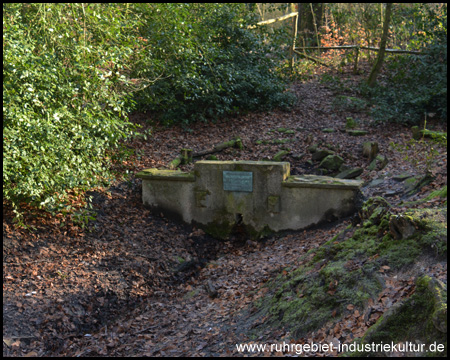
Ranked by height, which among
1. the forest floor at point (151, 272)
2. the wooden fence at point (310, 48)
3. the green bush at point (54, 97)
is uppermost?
the wooden fence at point (310, 48)

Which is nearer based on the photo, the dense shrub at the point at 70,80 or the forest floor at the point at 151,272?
the forest floor at the point at 151,272

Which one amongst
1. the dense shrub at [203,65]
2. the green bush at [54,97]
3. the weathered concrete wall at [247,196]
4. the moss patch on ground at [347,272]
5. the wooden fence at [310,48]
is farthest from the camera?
the wooden fence at [310,48]

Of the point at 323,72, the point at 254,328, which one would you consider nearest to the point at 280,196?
the point at 254,328

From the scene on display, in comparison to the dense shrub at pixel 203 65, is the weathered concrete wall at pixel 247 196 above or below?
below

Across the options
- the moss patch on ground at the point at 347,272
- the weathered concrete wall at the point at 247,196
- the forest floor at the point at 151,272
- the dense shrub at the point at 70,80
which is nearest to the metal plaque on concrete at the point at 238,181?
the weathered concrete wall at the point at 247,196

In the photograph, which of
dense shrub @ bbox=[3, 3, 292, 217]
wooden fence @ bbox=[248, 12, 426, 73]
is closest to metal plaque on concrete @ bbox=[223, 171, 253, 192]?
dense shrub @ bbox=[3, 3, 292, 217]

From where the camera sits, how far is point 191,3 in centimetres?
1228

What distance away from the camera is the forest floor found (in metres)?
5.07

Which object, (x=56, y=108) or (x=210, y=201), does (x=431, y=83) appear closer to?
(x=210, y=201)

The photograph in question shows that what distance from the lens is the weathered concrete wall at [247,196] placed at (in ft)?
A: 27.3

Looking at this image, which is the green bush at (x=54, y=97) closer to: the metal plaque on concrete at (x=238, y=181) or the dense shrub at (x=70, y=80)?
the dense shrub at (x=70, y=80)

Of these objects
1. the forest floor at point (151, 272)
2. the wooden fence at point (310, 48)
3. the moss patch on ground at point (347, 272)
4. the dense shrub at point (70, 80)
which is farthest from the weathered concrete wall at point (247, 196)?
the wooden fence at point (310, 48)

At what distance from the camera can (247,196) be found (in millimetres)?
8789

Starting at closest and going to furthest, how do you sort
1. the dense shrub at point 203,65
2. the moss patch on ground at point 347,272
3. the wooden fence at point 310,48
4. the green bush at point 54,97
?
the moss patch on ground at point 347,272 → the green bush at point 54,97 → the dense shrub at point 203,65 → the wooden fence at point 310,48
